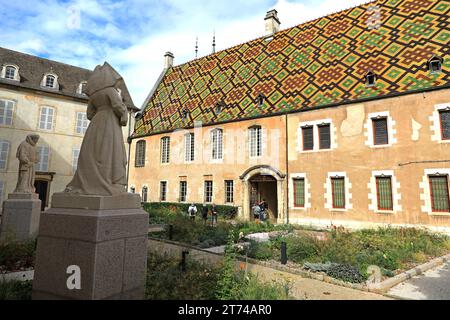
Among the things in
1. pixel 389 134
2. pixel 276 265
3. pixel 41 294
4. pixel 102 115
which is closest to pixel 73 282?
pixel 41 294

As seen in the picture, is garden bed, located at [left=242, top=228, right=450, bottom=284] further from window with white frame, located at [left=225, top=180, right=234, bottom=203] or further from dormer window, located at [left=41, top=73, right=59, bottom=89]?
dormer window, located at [left=41, top=73, right=59, bottom=89]

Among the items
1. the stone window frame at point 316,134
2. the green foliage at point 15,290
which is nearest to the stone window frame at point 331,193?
the stone window frame at point 316,134

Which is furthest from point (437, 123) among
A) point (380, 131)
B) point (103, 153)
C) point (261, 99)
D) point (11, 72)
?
point (11, 72)

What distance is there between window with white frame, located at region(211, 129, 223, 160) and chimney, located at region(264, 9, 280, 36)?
30.6 ft

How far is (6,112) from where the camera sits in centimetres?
1931

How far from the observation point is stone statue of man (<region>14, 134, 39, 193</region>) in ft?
28.7

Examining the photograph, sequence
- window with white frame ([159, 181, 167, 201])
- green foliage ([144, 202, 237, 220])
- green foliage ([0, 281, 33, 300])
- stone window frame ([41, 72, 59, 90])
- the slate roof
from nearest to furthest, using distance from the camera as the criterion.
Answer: green foliage ([0, 281, 33, 300]) < green foliage ([144, 202, 237, 220]) < the slate roof < stone window frame ([41, 72, 59, 90]) < window with white frame ([159, 181, 167, 201])

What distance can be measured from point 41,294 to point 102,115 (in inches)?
101

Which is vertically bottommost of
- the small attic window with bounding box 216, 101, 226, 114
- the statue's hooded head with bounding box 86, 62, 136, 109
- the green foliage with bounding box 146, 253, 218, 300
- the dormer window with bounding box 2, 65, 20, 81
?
the green foliage with bounding box 146, 253, 218, 300

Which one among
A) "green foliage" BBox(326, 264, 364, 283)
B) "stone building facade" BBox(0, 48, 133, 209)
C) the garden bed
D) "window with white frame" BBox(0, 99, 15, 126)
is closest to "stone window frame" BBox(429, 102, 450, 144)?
the garden bed

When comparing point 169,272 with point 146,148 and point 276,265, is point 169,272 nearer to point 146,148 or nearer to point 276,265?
point 276,265

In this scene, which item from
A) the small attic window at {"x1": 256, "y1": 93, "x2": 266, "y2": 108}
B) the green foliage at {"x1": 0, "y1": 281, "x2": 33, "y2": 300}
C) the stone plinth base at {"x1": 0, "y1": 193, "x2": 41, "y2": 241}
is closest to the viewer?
the green foliage at {"x1": 0, "y1": 281, "x2": 33, "y2": 300}

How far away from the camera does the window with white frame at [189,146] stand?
2089 cm

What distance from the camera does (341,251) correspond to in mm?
7824
